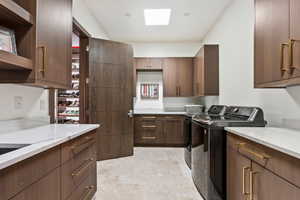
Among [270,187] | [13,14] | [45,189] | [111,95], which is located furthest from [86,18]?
[270,187]

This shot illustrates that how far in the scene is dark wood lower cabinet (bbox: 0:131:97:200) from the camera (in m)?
0.91

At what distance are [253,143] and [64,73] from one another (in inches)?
70.2

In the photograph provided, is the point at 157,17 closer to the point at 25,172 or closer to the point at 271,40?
the point at 271,40

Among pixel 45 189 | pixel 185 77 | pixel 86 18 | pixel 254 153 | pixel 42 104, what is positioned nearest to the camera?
pixel 45 189

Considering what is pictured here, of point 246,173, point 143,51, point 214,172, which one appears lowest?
point 214,172

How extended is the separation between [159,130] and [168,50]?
219 cm

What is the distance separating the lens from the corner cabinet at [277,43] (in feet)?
4.71

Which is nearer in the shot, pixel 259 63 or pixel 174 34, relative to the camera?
pixel 259 63

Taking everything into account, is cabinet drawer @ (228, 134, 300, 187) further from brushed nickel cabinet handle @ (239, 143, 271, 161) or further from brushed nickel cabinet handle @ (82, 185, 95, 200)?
brushed nickel cabinet handle @ (82, 185, 95, 200)

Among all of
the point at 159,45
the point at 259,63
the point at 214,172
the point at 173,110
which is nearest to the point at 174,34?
the point at 159,45

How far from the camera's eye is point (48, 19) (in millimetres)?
1679

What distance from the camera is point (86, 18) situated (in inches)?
139

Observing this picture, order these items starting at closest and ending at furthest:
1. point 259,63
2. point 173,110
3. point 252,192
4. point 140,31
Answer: point 252,192 < point 259,63 < point 140,31 < point 173,110

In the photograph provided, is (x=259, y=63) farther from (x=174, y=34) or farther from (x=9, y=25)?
(x=174, y=34)
